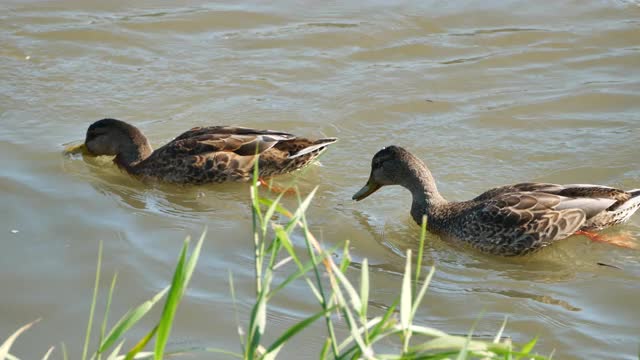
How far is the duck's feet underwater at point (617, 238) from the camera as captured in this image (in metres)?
7.22

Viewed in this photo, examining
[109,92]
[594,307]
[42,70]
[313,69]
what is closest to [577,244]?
[594,307]

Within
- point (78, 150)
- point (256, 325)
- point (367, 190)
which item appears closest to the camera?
point (256, 325)

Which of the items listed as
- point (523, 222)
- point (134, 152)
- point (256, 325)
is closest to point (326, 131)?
point (134, 152)

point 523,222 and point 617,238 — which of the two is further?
point 617,238

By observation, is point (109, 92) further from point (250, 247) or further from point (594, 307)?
point (594, 307)

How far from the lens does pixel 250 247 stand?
7.06 metres

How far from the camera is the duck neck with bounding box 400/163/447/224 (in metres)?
7.70

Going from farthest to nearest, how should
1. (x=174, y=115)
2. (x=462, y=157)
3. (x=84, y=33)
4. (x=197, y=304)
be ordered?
(x=84, y=33) < (x=174, y=115) < (x=462, y=157) < (x=197, y=304)

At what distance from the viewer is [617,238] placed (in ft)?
24.1

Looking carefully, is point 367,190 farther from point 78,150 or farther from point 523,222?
point 78,150

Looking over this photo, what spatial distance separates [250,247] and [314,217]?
781 mm

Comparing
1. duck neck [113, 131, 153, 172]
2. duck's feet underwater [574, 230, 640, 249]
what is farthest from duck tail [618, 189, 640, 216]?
duck neck [113, 131, 153, 172]

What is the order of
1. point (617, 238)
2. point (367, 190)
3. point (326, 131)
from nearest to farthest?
point (617, 238) → point (367, 190) → point (326, 131)

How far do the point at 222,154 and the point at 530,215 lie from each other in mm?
2582
